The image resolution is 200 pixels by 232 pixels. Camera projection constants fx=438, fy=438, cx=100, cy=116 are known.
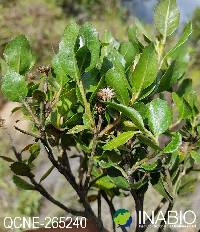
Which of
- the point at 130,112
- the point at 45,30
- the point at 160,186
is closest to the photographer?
the point at 130,112

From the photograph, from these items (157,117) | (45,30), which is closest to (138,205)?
(157,117)

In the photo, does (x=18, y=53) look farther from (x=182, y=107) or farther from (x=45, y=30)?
(x=45, y=30)

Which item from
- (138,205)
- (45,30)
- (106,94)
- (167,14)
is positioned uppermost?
(45,30)

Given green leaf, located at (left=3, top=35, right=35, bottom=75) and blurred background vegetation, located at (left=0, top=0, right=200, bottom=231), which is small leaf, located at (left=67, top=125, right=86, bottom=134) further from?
blurred background vegetation, located at (left=0, top=0, right=200, bottom=231)

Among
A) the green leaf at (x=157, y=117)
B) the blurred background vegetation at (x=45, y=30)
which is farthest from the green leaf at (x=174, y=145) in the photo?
the blurred background vegetation at (x=45, y=30)

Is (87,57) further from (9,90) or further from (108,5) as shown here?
(108,5)

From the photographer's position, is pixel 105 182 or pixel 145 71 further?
pixel 105 182

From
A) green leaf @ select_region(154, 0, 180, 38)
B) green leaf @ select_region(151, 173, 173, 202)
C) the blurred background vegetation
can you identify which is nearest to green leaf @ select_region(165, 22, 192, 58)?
green leaf @ select_region(154, 0, 180, 38)

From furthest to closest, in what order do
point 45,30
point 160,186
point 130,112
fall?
point 45,30
point 160,186
point 130,112

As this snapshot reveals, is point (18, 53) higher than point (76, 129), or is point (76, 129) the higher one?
point (18, 53)
